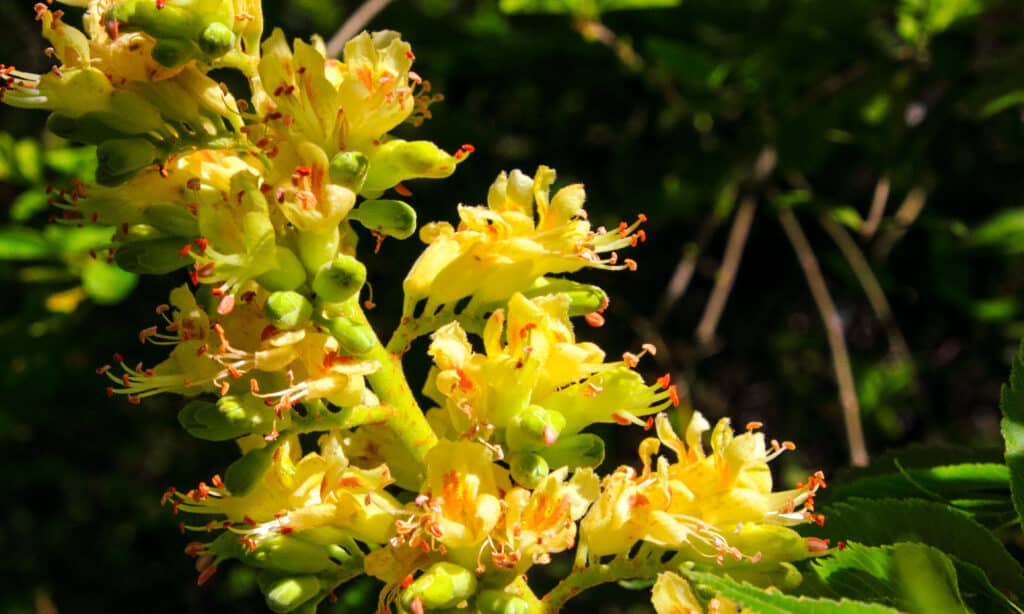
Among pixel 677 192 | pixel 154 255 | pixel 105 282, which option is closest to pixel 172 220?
pixel 154 255

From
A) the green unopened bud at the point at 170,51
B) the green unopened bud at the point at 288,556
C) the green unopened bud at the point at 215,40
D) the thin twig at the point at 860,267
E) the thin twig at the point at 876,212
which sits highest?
the green unopened bud at the point at 215,40

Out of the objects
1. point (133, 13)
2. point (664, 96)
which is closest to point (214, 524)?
point (133, 13)

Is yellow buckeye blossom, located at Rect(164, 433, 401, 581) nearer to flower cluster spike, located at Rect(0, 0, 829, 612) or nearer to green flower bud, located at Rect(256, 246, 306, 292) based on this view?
flower cluster spike, located at Rect(0, 0, 829, 612)

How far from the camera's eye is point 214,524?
1.99 meters

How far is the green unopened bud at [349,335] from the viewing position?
183 cm

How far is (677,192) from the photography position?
4.05m

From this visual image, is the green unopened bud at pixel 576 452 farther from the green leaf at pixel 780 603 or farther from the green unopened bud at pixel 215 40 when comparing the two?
the green unopened bud at pixel 215 40

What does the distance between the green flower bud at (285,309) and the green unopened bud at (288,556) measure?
39 centimetres

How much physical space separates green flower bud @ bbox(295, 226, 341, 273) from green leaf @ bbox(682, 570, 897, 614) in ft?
2.81

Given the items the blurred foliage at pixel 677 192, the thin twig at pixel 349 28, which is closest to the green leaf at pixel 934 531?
the blurred foliage at pixel 677 192

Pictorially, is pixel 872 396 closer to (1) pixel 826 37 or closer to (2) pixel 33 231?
(1) pixel 826 37

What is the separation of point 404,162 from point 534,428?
54 centimetres

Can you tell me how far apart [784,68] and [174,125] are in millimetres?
2427

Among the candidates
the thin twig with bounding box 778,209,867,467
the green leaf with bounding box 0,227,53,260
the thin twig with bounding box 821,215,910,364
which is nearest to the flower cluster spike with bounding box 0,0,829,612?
the green leaf with bounding box 0,227,53,260
